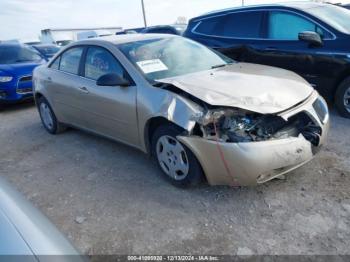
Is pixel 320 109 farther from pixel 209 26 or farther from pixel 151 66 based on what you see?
pixel 209 26

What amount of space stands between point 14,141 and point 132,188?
118 inches

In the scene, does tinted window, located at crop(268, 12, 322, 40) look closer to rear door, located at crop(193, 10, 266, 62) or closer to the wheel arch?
rear door, located at crop(193, 10, 266, 62)

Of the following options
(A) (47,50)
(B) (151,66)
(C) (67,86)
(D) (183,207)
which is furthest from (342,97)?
(A) (47,50)

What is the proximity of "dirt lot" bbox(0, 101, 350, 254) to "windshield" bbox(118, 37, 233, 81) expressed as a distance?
1.16 metres

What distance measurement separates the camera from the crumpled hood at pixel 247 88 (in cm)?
289

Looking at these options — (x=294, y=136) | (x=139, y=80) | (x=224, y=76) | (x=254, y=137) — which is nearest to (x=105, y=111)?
(x=139, y=80)

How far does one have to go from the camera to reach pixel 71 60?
4.71 metres

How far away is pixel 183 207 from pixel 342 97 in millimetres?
3187

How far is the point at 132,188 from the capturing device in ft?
11.5

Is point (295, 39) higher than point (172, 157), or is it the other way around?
point (295, 39)

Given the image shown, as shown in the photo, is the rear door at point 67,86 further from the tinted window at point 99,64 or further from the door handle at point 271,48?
the door handle at point 271,48

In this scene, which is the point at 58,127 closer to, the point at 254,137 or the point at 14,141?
the point at 14,141

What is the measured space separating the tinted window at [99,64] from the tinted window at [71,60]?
0.25 meters

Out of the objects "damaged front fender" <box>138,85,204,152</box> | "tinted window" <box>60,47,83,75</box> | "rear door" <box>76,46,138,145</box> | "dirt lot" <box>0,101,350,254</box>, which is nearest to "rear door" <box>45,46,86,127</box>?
"tinted window" <box>60,47,83,75</box>
